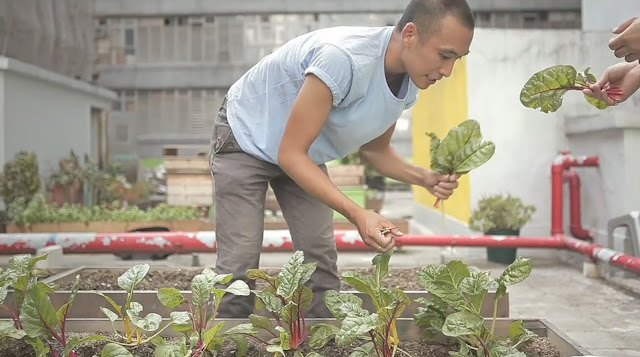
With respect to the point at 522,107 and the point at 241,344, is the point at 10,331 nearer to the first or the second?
the point at 241,344

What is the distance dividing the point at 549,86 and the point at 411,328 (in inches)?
36.0

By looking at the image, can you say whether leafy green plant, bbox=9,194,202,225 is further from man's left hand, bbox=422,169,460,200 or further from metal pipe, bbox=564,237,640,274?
man's left hand, bbox=422,169,460,200

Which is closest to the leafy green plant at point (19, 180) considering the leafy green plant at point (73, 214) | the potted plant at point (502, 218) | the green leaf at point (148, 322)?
the leafy green plant at point (73, 214)

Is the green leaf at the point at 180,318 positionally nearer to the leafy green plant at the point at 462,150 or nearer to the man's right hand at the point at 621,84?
the leafy green plant at the point at 462,150

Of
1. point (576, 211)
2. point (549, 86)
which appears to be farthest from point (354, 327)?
point (576, 211)

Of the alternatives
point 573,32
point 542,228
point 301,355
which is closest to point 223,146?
point 301,355

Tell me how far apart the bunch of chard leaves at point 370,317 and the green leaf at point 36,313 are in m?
0.78

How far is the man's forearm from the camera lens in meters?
2.45

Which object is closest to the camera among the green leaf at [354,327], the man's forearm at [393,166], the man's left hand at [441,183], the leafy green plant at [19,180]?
the green leaf at [354,327]

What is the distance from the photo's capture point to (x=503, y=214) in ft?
19.8

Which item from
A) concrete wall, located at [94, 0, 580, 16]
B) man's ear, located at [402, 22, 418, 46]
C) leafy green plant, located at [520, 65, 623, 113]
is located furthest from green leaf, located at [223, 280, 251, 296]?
concrete wall, located at [94, 0, 580, 16]

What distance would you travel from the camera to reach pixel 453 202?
772 cm

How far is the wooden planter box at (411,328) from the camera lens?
2049 millimetres

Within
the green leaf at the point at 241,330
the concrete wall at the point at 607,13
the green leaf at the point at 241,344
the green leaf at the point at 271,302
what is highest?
the concrete wall at the point at 607,13
